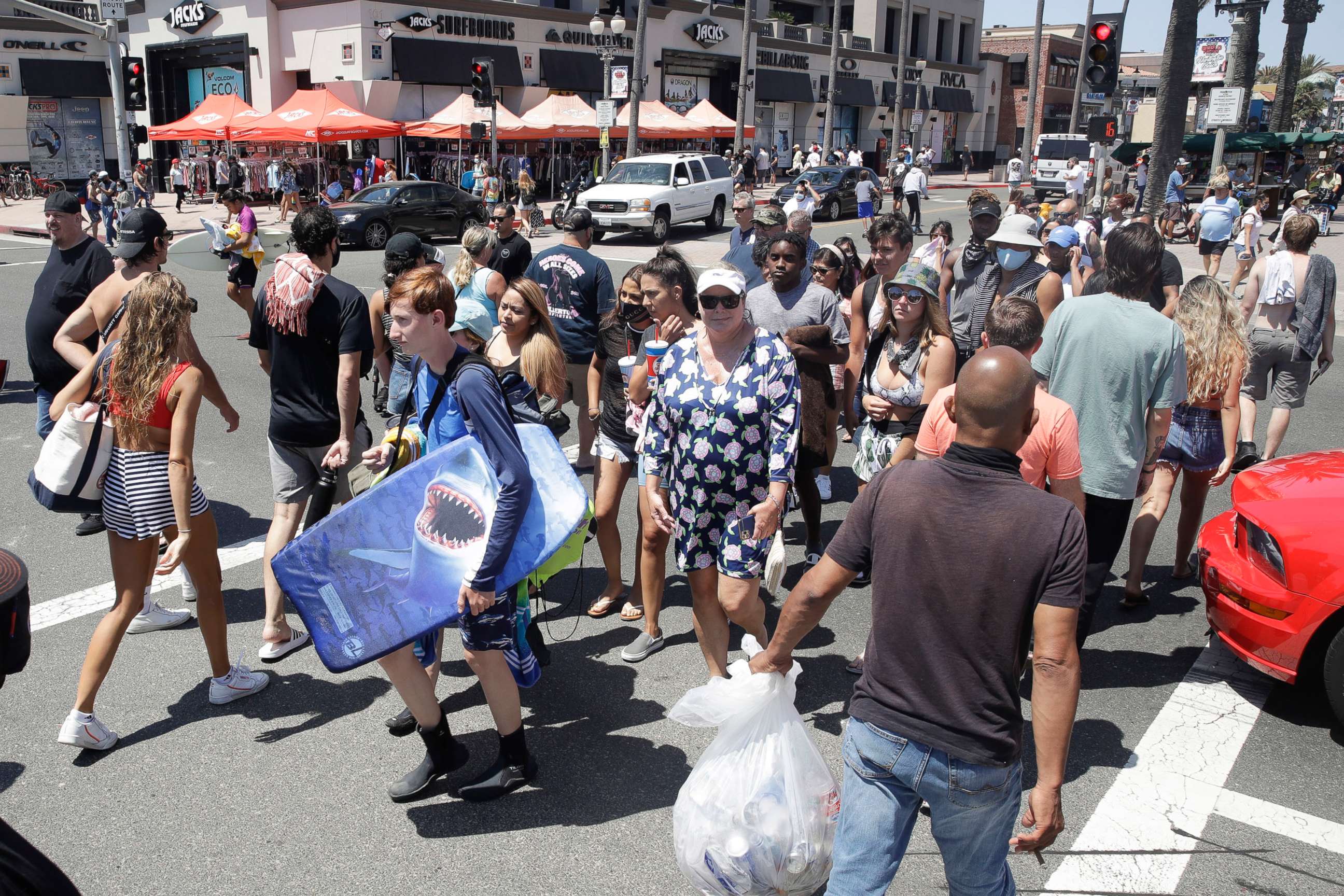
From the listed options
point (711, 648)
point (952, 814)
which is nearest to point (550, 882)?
point (711, 648)

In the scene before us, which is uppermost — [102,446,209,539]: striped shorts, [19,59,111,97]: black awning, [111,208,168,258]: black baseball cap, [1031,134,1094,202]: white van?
[19,59,111,97]: black awning

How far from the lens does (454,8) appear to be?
3422cm

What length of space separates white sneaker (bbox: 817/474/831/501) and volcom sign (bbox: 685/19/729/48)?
38496 millimetres

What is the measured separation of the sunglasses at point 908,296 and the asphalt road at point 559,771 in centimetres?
166

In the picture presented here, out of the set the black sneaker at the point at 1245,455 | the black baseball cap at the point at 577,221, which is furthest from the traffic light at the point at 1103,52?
the black baseball cap at the point at 577,221

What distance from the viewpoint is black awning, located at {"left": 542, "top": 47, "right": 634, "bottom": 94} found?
37.4 m

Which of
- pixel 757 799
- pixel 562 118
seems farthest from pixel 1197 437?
pixel 562 118

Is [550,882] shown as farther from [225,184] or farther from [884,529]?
[225,184]

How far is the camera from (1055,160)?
38.6 meters

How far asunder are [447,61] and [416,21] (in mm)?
1590

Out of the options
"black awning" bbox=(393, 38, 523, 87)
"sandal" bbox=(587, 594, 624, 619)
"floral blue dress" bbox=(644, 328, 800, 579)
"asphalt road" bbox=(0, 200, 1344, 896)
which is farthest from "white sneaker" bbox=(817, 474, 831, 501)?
"black awning" bbox=(393, 38, 523, 87)

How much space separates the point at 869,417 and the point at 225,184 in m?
30.9

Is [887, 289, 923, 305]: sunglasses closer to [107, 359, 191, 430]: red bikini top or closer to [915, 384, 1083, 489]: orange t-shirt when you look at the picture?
[915, 384, 1083, 489]: orange t-shirt

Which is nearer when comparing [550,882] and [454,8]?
[550,882]
